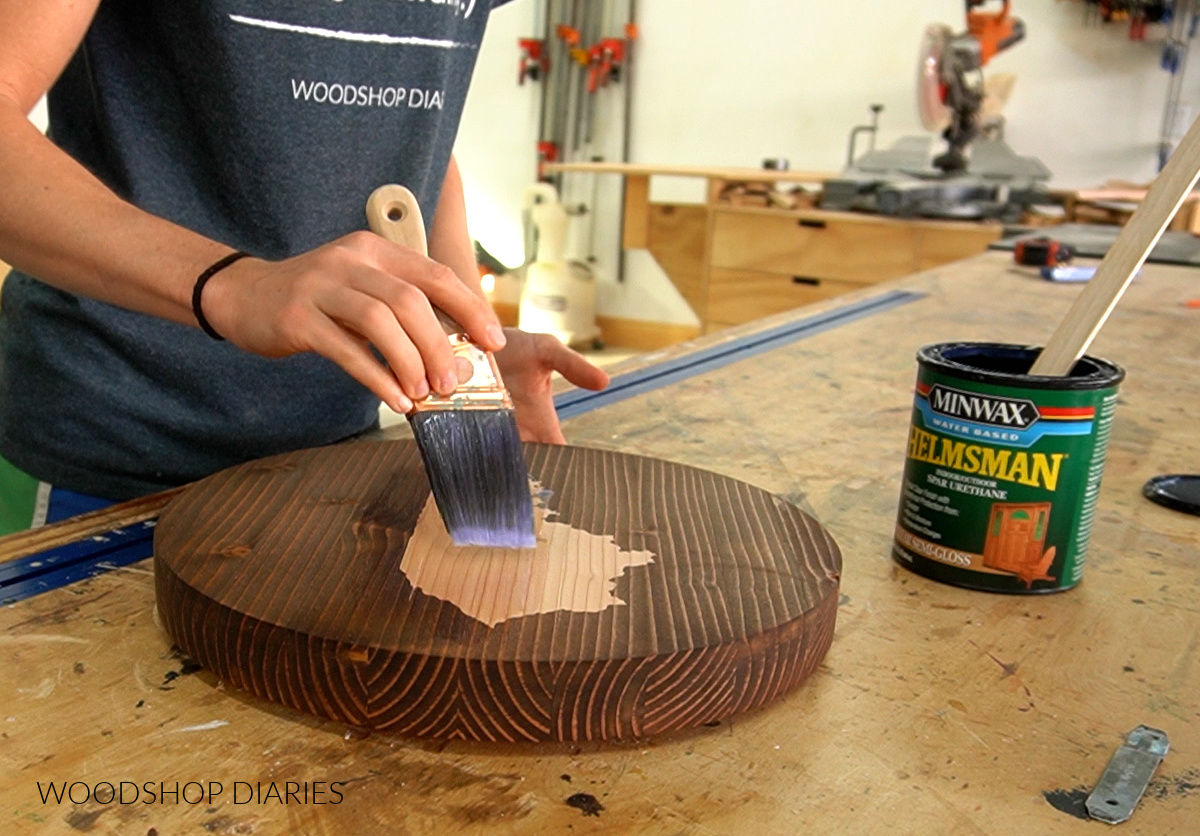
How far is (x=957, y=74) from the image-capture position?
3.22 metres

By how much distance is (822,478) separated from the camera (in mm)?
1021

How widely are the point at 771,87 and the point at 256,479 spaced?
4.42 metres

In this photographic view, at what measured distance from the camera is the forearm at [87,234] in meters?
0.72

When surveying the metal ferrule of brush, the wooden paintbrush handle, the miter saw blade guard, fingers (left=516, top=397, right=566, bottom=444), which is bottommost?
fingers (left=516, top=397, right=566, bottom=444)

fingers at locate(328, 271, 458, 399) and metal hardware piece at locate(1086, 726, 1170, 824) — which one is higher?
fingers at locate(328, 271, 458, 399)

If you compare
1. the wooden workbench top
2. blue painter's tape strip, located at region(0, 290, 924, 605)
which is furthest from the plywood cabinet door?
blue painter's tape strip, located at region(0, 290, 924, 605)

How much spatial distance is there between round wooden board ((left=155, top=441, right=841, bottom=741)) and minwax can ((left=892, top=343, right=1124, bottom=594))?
10 cm

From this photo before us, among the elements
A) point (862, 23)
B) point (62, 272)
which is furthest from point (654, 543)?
point (862, 23)

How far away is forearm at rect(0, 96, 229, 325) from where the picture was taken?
0.72 m

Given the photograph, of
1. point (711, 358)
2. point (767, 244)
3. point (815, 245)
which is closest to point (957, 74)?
point (815, 245)

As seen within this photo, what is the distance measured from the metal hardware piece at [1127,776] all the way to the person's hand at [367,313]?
16.3 inches

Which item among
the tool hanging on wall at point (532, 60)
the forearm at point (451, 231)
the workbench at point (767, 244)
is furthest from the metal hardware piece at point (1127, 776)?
the tool hanging on wall at point (532, 60)

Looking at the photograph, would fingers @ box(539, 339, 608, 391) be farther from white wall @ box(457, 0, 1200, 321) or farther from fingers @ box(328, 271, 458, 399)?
white wall @ box(457, 0, 1200, 321)

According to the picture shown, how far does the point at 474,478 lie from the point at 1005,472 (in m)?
0.36
